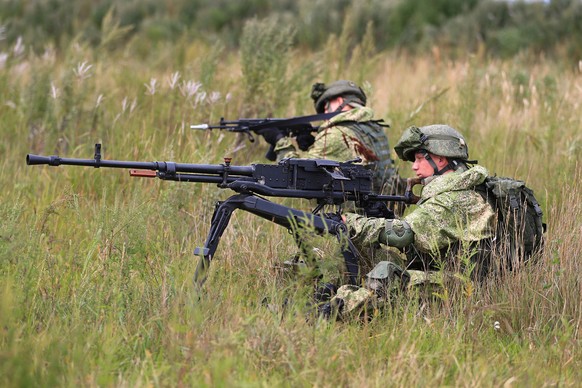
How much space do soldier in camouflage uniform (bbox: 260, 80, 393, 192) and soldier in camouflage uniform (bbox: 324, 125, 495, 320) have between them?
1239 millimetres

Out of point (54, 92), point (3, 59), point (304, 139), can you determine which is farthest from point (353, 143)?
point (3, 59)

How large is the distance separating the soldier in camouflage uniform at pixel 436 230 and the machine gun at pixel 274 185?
172 mm

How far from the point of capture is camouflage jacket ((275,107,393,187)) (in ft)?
21.8

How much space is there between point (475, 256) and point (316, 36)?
1223 centimetres

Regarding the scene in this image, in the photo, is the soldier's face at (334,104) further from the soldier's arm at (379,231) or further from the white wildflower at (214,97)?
the soldier's arm at (379,231)

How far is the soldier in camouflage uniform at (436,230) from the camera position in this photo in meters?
5.00

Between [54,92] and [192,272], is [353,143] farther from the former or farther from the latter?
[54,92]

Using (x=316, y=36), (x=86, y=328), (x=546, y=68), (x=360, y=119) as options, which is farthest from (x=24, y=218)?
(x=316, y=36)

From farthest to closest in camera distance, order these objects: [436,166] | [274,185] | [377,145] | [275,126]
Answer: [275,126] < [377,145] < [436,166] < [274,185]

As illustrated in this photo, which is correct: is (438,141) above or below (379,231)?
above

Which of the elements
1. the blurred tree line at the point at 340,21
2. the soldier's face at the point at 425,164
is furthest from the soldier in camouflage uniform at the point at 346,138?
the blurred tree line at the point at 340,21

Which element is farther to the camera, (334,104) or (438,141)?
(334,104)

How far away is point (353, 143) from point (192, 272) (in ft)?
6.71

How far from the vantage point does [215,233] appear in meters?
4.89
